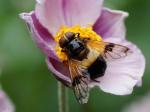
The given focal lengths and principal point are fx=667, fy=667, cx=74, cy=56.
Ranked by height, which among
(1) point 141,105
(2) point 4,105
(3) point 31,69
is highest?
(2) point 4,105

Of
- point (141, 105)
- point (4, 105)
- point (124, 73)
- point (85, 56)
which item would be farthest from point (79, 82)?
point (141, 105)

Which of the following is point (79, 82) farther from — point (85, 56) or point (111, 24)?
point (111, 24)

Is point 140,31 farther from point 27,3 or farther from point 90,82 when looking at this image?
point 90,82

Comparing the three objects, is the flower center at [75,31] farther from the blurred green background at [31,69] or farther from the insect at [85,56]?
the blurred green background at [31,69]

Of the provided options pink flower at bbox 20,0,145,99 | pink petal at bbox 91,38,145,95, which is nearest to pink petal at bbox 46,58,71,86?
pink flower at bbox 20,0,145,99

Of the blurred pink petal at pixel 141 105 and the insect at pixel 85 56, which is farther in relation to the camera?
the blurred pink petal at pixel 141 105

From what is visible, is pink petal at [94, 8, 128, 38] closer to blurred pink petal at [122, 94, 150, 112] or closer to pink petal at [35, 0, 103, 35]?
pink petal at [35, 0, 103, 35]

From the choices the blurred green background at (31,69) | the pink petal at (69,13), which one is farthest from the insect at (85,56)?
the blurred green background at (31,69)
